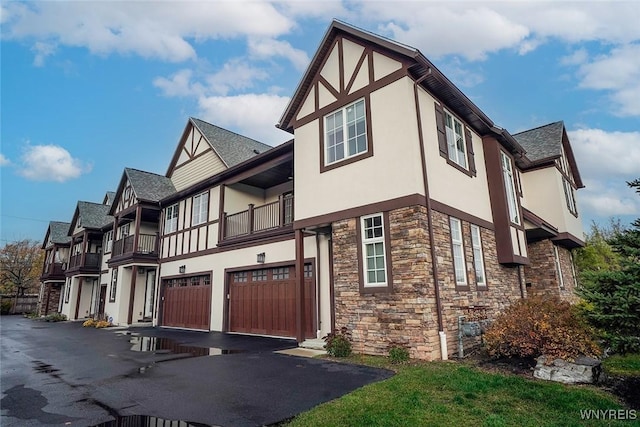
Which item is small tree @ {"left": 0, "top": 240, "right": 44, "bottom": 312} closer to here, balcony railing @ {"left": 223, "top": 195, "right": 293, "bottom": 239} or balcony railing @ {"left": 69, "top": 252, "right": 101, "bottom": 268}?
balcony railing @ {"left": 69, "top": 252, "right": 101, "bottom": 268}

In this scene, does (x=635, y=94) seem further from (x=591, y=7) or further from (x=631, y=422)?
(x=631, y=422)

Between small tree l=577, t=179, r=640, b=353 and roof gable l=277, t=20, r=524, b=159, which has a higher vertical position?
roof gable l=277, t=20, r=524, b=159

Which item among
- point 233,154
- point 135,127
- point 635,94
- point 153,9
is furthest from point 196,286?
point 135,127

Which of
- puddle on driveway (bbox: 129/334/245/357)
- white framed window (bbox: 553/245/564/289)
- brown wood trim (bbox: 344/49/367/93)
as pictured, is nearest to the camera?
puddle on driveway (bbox: 129/334/245/357)

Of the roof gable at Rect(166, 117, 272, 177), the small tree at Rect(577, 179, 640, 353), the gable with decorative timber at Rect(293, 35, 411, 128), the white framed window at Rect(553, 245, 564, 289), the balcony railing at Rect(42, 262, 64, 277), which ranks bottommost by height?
the small tree at Rect(577, 179, 640, 353)

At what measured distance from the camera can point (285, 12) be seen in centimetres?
1172

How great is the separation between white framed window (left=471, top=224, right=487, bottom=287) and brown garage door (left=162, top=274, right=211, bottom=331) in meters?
11.6

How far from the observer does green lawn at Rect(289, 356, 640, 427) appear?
4.30 meters

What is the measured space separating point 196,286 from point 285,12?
12.8 meters

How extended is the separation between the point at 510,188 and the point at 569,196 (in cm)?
654

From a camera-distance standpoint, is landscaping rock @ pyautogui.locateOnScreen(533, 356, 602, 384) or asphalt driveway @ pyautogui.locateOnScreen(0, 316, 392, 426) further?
landscaping rock @ pyautogui.locateOnScreen(533, 356, 602, 384)

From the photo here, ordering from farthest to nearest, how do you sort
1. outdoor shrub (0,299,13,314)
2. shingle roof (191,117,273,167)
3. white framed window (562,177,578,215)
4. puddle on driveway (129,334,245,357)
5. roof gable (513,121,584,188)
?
outdoor shrub (0,299,13,314) → shingle roof (191,117,273,167) → white framed window (562,177,578,215) → roof gable (513,121,584,188) → puddle on driveway (129,334,245,357)

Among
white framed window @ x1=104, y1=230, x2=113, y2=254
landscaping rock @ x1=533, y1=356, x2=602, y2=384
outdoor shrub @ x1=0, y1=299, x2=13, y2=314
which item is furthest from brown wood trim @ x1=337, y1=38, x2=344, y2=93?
outdoor shrub @ x1=0, y1=299, x2=13, y2=314

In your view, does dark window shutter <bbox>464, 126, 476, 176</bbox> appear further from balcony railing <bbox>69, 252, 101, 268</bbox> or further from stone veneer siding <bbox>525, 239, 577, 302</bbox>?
balcony railing <bbox>69, 252, 101, 268</bbox>
